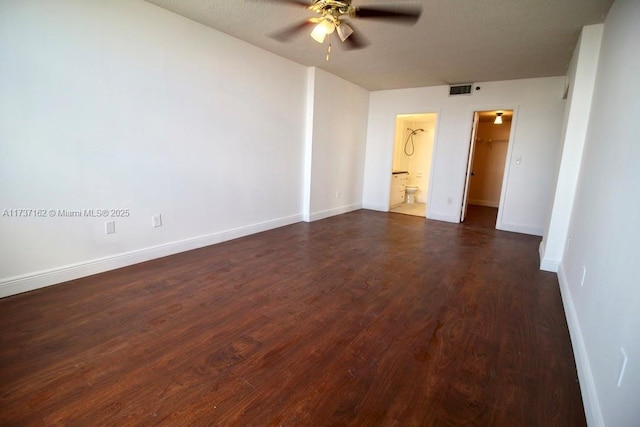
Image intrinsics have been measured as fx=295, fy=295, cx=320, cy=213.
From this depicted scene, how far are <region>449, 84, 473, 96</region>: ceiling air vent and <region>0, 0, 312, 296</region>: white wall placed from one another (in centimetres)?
324

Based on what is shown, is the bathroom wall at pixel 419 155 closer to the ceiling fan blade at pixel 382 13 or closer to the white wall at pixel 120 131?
the white wall at pixel 120 131

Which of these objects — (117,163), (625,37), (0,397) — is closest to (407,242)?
(625,37)

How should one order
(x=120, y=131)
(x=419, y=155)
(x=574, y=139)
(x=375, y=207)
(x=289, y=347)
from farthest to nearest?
1. (x=419, y=155)
2. (x=375, y=207)
3. (x=574, y=139)
4. (x=120, y=131)
5. (x=289, y=347)

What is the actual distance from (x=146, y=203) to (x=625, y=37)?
418cm

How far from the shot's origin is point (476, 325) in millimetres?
2178

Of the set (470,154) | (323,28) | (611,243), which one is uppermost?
(323,28)

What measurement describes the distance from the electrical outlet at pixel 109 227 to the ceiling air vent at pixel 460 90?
561cm

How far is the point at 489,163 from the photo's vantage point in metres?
7.69

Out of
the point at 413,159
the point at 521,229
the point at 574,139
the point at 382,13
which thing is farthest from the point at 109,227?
the point at 413,159

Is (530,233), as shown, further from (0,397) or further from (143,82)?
(0,397)

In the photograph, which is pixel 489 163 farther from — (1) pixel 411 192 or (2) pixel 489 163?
(1) pixel 411 192

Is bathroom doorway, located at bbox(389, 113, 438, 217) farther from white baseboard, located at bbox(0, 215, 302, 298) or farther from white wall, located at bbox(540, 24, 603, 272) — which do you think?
white baseboard, located at bbox(0, 215, 302, 298)

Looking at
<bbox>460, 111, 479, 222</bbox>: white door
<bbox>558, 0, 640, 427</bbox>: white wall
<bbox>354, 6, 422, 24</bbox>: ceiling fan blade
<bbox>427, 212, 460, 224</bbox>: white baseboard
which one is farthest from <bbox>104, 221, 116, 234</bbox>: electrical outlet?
<bbox>460, 111, 479, 222</bbox>: white door

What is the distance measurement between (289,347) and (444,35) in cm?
351
